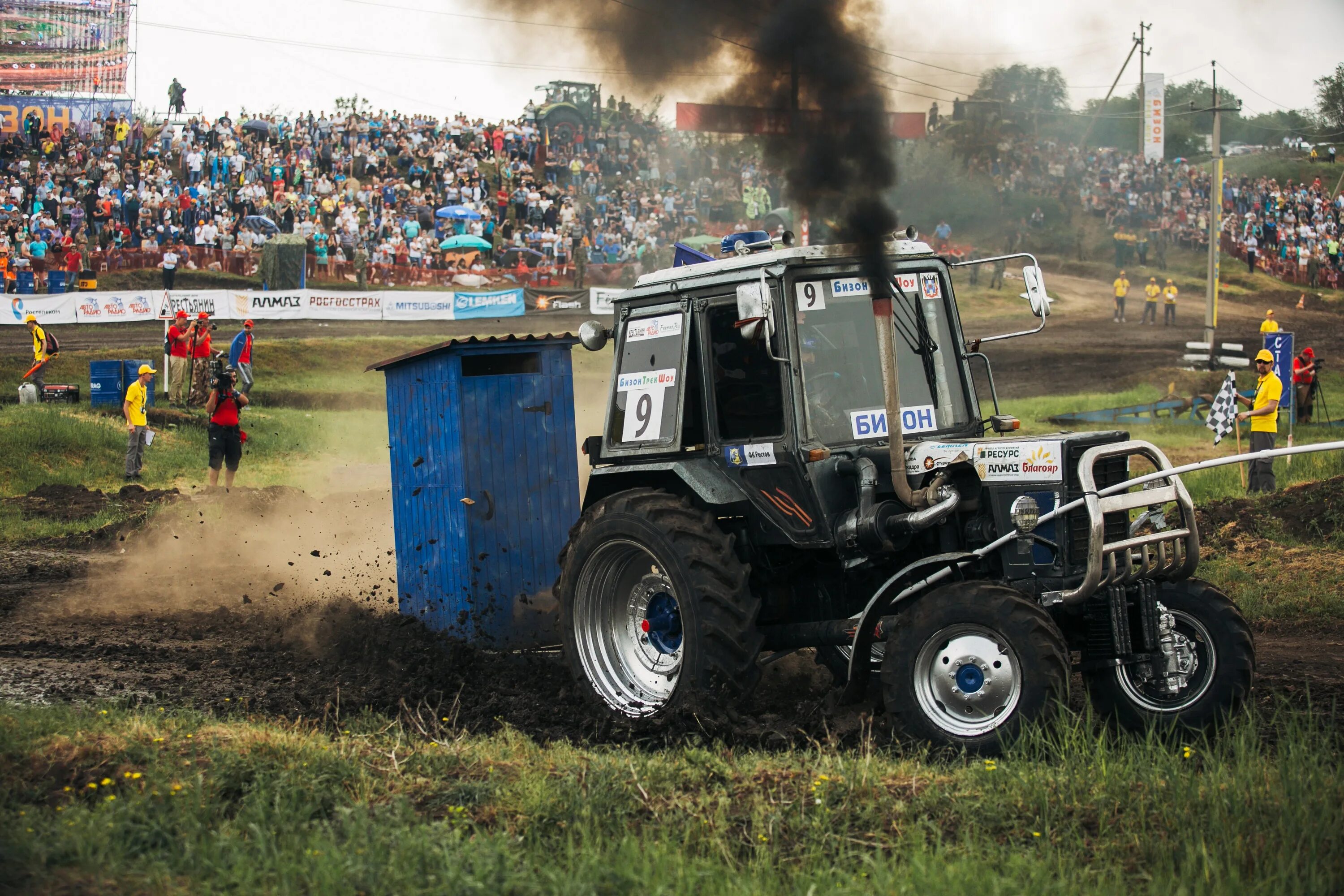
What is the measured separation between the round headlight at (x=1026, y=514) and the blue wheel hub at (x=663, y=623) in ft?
6.73

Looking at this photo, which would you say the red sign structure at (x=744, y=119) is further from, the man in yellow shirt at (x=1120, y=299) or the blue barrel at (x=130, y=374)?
the man in yellow shirt at (x=1120, y=299)

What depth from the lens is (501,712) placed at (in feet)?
24.0

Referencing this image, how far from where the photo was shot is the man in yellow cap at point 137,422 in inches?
667

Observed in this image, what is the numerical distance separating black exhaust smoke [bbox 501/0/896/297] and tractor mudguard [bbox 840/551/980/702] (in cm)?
142

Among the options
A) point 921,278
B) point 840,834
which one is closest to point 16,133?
point 921,278

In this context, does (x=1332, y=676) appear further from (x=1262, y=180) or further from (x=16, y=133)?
(x=1262, y=180)

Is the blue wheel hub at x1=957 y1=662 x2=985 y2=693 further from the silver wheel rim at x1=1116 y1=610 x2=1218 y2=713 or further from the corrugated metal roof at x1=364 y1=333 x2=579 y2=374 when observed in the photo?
the corrugated metal roof at x1=364 y1=333 x2=579 y2=374

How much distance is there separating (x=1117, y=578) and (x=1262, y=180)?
4525cm

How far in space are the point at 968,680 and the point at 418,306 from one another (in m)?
26.5

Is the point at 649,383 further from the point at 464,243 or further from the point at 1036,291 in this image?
the point at 464,243

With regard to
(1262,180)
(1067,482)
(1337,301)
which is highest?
(1262,180)

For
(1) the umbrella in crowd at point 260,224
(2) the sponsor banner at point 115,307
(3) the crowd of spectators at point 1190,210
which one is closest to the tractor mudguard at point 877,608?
(2) the sponsor banner at point 115,307

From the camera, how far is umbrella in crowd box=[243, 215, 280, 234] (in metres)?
32.0

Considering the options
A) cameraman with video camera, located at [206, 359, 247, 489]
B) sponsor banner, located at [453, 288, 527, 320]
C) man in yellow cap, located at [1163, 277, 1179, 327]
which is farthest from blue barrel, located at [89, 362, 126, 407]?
man in yellow cap, located at [1163, 277, 1179, 327]
